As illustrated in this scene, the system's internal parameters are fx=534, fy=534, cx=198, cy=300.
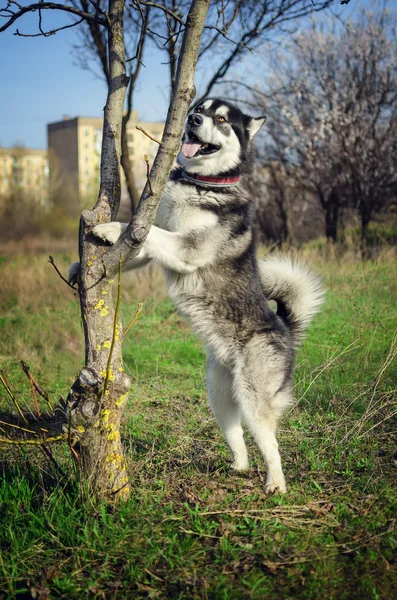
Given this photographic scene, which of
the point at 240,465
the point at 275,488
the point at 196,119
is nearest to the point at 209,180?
the point at 196,119

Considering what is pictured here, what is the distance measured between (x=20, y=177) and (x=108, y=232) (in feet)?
70.3

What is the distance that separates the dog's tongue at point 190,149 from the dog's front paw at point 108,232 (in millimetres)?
1055

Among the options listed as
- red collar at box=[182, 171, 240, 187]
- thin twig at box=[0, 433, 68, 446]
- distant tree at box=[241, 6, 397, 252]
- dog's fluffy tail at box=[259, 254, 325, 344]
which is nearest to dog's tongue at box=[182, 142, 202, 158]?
red collar at box=[182, 171, 240, 187]

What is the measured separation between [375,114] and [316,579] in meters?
13.6

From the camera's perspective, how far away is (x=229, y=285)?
3.40 m

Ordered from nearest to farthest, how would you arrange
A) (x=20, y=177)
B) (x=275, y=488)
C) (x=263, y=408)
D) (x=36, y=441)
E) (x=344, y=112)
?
(x=36, y=441) → (x=275, y=488) → (x=263, y=408) → (x=344, y=112) → (x=20, y=177)

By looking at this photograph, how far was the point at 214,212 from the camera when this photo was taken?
11.4ft

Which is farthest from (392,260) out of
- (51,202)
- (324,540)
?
(51,202)

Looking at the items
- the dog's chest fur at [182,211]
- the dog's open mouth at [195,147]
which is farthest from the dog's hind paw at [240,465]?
the dog's open mouth at [195,147]

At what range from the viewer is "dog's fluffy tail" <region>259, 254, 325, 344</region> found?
3.60 meters

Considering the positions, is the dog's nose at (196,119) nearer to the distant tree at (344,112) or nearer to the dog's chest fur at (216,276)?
the dog's chest fur at (216,276)

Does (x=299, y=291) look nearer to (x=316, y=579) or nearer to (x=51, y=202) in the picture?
(x=316, y=579)

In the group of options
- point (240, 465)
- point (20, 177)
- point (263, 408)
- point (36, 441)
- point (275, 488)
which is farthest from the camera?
point (20, 177)

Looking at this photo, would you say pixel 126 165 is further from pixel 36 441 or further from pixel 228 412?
pixel 36 441
